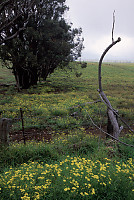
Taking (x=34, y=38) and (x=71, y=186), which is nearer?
(x=71, y=186)

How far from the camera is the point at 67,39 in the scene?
782 inches

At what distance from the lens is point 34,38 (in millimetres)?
17094

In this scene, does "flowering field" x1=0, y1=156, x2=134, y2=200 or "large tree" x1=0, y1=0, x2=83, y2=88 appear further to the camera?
"large tree" x1=0, y1=0, x2=83, y2=88

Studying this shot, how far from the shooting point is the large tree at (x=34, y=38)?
53.3 ft

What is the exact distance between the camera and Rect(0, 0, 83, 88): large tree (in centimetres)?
1625

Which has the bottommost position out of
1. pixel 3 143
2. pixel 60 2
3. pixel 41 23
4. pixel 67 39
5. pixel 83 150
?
pixel 83 150

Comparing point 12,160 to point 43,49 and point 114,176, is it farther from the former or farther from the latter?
point 43,49

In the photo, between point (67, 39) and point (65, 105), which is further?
point (67, 39)

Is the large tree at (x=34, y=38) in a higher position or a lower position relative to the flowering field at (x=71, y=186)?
higher

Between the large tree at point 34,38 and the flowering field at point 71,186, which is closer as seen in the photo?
the flowering field at point 71,186

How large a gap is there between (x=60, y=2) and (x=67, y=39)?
13.4ft

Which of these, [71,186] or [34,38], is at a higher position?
[34,38]

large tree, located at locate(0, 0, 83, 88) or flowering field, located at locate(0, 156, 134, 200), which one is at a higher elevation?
large tree, located at locate(0, 0, 83, 88)

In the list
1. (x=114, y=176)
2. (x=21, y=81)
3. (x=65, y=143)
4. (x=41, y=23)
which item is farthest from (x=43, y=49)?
(x=114, y=176)
